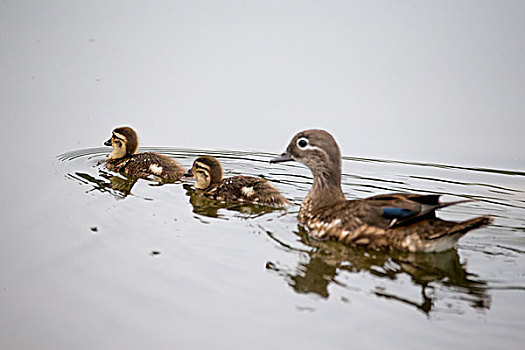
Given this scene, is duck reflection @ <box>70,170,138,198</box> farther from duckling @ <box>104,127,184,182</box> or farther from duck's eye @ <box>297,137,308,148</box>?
duck's eye @ <box>297,137,308,148</box>

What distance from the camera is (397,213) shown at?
4.65 metres

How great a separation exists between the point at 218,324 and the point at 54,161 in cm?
465

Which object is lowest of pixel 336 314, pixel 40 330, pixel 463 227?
pixel 40 330

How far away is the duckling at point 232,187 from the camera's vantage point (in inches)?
242

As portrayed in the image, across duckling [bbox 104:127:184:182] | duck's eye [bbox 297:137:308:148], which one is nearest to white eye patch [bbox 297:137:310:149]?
duck's eye [bbox 297:137:308:148]

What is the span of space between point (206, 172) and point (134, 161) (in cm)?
121

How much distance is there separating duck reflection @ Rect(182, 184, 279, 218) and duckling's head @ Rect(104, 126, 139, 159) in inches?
64.6

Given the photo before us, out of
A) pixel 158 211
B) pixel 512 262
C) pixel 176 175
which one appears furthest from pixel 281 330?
pixel 176 175

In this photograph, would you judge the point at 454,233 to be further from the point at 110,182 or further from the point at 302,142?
the point at 110,182

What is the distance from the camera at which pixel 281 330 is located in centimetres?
350

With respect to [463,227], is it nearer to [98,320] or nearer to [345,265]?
[345,265]

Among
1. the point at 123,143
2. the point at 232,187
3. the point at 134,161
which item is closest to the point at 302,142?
the point at 232,187

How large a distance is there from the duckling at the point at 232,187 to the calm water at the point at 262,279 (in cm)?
22

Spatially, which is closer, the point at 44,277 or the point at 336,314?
the point at 336,314
